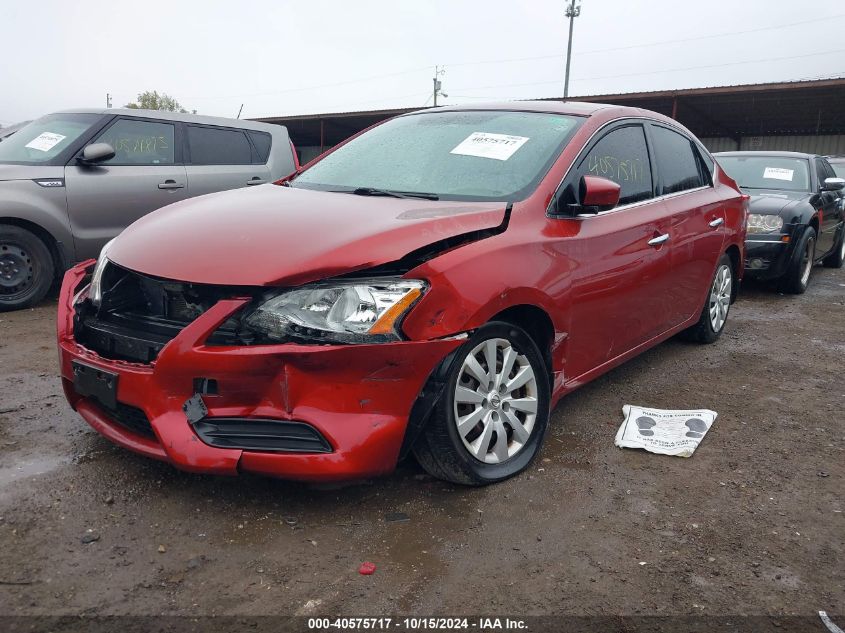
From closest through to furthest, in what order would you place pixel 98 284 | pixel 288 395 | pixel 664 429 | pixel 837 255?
1. pixel 288 395
2. pixel 98 284
3. pixel 664 429
4. pixel 837 255

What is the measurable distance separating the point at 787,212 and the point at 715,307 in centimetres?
283

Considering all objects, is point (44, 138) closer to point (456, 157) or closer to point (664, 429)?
point (456, 157)

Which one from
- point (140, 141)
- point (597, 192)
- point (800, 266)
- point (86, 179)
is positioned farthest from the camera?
point (800, 266)

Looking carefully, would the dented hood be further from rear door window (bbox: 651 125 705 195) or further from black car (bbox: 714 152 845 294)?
black car (bbox: 714 152 845 294)

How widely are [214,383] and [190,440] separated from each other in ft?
0.69

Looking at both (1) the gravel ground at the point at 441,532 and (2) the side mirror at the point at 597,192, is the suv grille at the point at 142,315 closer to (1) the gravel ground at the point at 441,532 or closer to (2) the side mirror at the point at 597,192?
(1) the gravel ground at the point at 441,532

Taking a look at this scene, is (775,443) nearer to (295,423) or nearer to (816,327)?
(295,423)

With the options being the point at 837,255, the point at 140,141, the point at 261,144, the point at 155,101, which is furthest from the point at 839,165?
the point at 155,101

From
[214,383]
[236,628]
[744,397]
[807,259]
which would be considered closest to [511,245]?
[214,383]

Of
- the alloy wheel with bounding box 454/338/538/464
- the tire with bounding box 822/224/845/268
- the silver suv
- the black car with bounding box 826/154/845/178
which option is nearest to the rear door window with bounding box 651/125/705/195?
the alloy wheel with bounding box 454/338/538/464

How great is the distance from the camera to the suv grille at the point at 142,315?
2480 millimetres

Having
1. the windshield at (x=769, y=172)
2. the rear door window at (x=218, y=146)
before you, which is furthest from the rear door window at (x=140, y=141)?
the windshield at (x=769, y=172)

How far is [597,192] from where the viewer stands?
10.1 ft

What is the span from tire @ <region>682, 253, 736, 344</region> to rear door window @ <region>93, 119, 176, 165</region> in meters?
4.84
